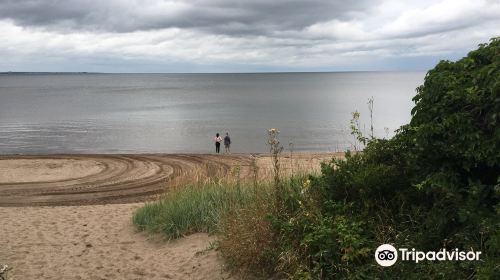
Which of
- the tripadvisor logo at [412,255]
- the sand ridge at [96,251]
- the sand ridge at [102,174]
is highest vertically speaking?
the tripadvisor logo at [412,255]

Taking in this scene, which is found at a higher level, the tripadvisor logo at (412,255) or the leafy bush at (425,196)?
the leafy bush at (425,196)

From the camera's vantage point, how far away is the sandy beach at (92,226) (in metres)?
7.53

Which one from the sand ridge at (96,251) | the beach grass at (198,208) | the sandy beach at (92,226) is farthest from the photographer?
the beach grass at (198,208)

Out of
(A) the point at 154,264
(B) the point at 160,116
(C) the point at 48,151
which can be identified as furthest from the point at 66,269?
(B) the point at 160,116

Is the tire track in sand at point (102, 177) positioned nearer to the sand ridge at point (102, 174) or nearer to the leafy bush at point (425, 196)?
the sand ridge at point (102, 174)

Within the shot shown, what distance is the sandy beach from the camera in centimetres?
753

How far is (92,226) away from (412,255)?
8690mm

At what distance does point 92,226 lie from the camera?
11.3 m

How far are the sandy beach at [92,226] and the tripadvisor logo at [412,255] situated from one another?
7.63 ft

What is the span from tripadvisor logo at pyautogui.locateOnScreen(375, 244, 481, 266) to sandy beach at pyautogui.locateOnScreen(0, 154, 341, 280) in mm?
2325

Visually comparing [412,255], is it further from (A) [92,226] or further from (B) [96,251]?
(A) [92,226]

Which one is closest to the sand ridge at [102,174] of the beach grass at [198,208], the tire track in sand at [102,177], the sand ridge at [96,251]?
the tire track in sand at [102,177]

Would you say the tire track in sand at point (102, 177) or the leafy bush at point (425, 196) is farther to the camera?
the tire track in sand at point (102, 177)

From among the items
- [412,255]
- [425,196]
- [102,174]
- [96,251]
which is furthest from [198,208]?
[102,174]
